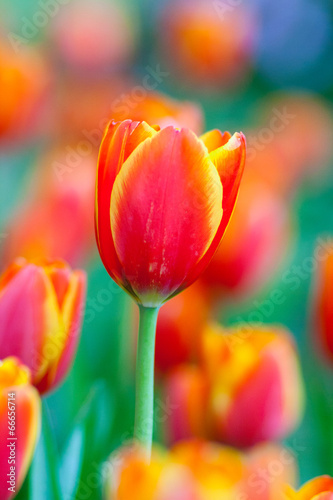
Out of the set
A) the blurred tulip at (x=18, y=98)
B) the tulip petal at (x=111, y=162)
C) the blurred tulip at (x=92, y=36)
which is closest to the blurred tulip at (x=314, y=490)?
the tulip petal at (x=111, y=162)

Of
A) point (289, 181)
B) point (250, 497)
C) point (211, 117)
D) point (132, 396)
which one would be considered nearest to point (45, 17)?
point (211, 117)

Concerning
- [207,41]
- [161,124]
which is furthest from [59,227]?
[207,41]

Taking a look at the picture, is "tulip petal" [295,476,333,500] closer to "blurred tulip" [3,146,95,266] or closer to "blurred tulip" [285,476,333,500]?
"blurred tulip" [285,476,333,500]

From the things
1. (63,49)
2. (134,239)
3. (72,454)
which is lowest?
(72,454)

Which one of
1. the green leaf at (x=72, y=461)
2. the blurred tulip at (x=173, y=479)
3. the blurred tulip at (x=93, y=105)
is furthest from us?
the blurred tulip at (x=93, y=105)

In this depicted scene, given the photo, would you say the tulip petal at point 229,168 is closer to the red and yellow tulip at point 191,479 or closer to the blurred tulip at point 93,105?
the red and yellow tulip at point 191,479

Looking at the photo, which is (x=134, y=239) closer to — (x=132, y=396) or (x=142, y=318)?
(x=142, y=318)
